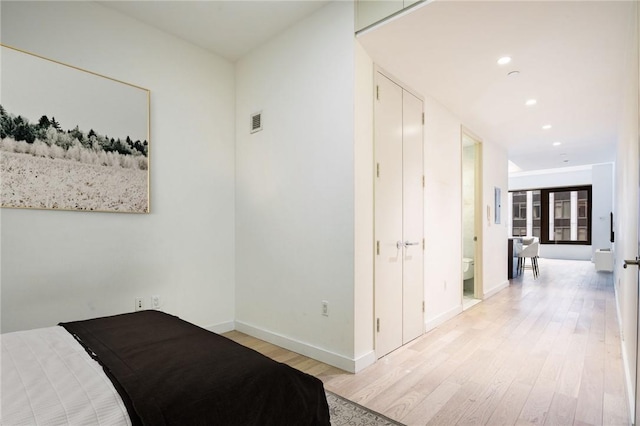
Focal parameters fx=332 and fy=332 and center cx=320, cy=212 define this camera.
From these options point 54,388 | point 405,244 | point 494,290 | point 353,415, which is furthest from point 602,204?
point 54,388

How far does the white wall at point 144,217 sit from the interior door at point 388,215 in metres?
1.64

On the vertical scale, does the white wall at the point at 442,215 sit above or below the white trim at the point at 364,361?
above

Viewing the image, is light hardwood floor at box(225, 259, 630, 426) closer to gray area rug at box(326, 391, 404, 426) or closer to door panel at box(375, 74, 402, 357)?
gray area rug at box(326, 391, 404, 426)

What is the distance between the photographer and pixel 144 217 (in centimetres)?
292

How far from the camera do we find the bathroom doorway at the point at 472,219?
495cm

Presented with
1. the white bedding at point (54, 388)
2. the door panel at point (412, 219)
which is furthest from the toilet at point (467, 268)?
the white bedding at point (54, 388)

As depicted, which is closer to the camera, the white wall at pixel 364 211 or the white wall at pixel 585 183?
the white wall at pixel 364 211

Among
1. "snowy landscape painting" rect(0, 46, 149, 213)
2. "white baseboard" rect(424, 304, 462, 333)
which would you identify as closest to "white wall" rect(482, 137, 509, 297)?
"white baseboard" rect(424, 304, 462, 333)

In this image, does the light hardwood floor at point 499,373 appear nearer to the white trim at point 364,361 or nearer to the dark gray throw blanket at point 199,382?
the white trim at point 364,361

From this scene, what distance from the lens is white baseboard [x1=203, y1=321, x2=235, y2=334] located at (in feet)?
11.1

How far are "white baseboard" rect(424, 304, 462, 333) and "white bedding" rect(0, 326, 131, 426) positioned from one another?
3070 mm

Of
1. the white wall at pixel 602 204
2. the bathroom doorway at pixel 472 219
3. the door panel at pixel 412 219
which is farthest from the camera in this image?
the white wall at pixel 602 204

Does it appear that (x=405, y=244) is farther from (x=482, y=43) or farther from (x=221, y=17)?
(x=221, y=17)

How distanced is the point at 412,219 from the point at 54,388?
9.51 feet
